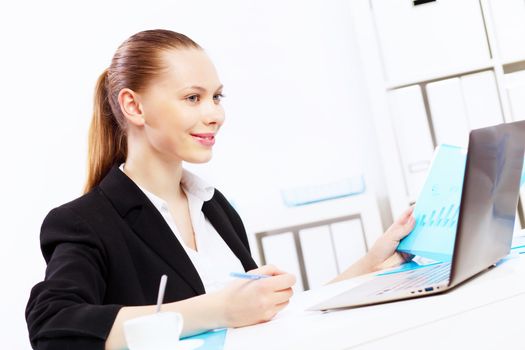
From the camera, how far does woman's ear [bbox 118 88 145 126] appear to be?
4.62 feet

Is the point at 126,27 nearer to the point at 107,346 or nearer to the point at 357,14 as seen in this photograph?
the point at 357,14

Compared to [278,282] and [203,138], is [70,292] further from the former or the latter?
[203,138]

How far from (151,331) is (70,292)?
0.32 m

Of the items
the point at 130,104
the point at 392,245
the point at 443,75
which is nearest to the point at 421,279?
the point at 392,245

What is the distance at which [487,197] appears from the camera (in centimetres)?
86

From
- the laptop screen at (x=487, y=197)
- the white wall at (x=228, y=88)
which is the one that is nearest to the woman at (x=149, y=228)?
the laptop screen at (x=487, y=197)

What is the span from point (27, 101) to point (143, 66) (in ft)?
4.82

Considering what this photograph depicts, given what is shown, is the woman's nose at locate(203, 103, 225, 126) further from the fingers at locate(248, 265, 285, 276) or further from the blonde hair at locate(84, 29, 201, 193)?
the fingers at locate(248, 265, 285, 276)

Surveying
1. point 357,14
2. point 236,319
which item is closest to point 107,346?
point 236,319

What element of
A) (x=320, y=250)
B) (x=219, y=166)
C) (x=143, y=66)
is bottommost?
(x=320, y=250)

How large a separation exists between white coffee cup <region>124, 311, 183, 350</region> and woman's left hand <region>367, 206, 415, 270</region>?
2.25 feet

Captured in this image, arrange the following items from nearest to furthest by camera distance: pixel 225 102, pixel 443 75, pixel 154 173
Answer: pixel 154 173 < pixel 443 75 < pixel 225 102

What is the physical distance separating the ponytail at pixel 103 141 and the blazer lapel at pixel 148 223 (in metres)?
0.15

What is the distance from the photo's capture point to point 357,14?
2.38 metres
